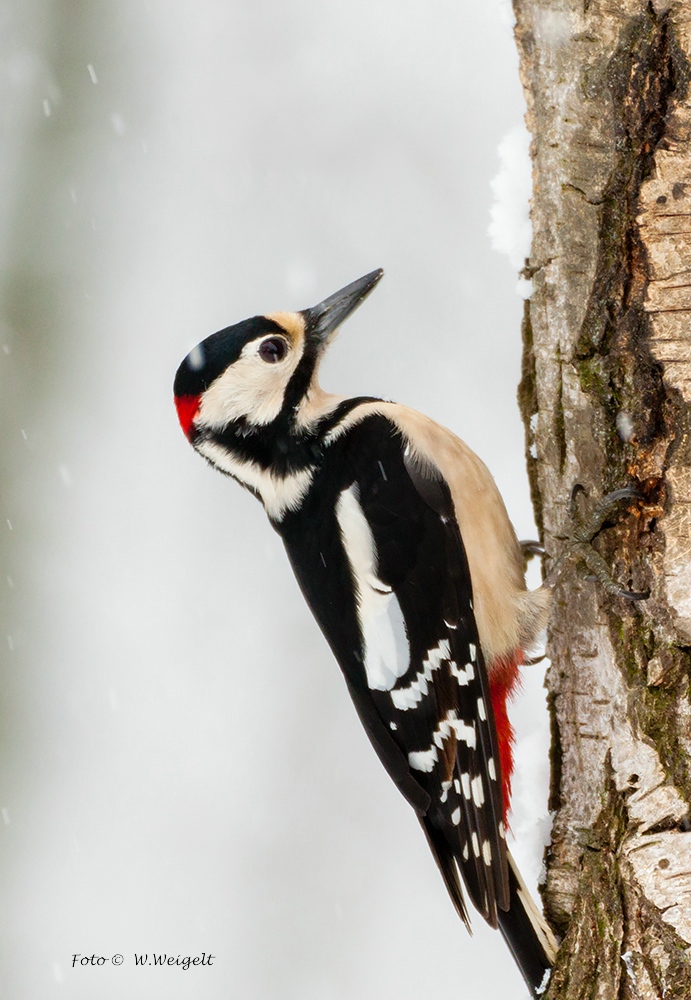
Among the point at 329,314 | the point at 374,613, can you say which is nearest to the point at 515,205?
the point at 329,314

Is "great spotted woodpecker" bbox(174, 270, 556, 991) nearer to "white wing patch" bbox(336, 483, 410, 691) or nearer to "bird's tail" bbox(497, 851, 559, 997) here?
"white wing patch" bbox(336, 483, 410, 691)

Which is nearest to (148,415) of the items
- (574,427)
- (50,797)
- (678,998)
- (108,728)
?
(108,728)

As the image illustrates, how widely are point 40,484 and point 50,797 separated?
1320 millimetres

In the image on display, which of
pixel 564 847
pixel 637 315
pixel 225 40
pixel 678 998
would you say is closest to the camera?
pixel 678 998

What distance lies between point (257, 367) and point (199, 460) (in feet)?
5.30

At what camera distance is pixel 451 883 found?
8.20 feet

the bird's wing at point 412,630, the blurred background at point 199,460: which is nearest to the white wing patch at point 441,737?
the bird's wing at point 412,630

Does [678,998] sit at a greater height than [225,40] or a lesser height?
lesser

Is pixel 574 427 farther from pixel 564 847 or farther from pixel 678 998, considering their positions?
pixel 678 998

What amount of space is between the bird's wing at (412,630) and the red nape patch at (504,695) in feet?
0.45

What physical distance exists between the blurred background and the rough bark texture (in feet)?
4.72

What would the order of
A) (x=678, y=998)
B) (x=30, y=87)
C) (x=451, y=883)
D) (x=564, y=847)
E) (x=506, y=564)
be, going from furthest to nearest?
(x=30, y=87), (x=506, y=564), (x=451, y=883), (x=564, y=847), (x=678, y=998)

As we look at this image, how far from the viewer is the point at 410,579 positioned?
2.54 m

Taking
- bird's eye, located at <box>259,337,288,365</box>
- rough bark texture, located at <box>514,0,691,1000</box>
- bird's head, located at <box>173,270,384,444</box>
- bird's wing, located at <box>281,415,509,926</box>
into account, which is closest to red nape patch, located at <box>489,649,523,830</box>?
bird's wing, located at <box>281,415,509,926</box>
